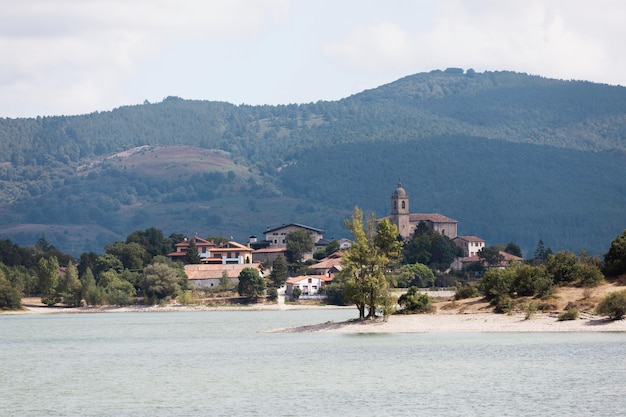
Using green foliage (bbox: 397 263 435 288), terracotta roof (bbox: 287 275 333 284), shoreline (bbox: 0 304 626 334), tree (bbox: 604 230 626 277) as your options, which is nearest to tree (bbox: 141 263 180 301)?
terracotta roof (bbox: 287 275 333 284)

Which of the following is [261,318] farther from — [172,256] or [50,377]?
[172,256]

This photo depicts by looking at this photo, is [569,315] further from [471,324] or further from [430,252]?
[430,252]

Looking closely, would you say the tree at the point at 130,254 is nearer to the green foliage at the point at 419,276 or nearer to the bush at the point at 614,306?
the green foliage at the point at 419,276

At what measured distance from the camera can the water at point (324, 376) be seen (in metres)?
45.8

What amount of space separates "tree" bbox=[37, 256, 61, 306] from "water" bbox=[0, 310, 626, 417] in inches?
2882

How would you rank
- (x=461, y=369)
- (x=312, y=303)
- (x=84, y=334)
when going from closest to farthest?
(x=461, y=369) < (x=84, y=334) < (x=312, y=303)

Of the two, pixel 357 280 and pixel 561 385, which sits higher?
pixel 357 280

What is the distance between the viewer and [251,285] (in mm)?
151625

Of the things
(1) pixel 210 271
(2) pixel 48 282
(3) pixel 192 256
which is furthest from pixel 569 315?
(3) pixel 192 256

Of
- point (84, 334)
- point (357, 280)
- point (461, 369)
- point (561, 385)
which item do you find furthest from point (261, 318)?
point (561, 385)

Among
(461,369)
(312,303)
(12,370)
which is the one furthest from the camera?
(312,303)

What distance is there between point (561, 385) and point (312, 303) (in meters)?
104

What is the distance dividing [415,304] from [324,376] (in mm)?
30818

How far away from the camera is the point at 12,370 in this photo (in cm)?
6475
